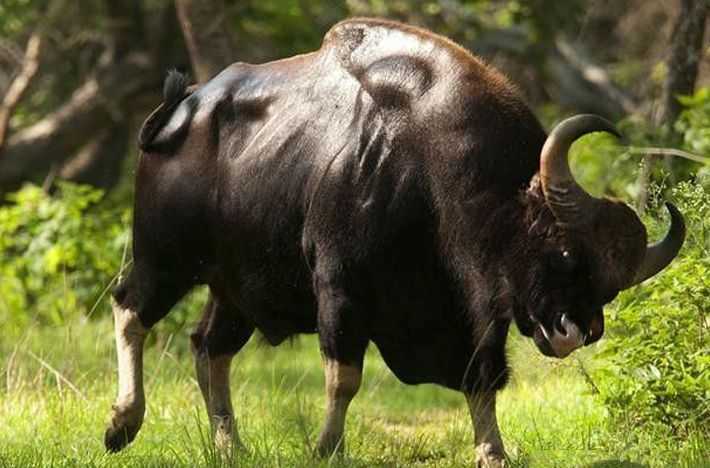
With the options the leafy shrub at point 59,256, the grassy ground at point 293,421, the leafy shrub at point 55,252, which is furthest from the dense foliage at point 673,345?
the leafy shrub at point 55,252

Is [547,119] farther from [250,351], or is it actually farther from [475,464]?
[475,464]

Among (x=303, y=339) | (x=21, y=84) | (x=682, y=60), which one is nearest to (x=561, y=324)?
(x=682, y=60)

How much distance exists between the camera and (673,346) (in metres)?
7.27

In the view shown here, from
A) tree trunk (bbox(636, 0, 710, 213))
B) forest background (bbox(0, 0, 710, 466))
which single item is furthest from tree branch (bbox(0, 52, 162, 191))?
tree trunk (bbox(636, 0, 710, 213))

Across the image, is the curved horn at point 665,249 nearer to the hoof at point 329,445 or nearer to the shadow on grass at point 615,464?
the shadow on grass at point 615,464

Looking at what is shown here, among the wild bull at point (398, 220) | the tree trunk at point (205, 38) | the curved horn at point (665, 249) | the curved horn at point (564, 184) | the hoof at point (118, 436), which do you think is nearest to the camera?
the curved horn at point (564, 184)

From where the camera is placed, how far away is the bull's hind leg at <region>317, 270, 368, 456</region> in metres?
6.83

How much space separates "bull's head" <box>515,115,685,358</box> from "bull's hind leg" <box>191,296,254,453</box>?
6.57ft

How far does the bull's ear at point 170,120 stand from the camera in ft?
26.0

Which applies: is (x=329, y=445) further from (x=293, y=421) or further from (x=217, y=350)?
(x=217, y=350)

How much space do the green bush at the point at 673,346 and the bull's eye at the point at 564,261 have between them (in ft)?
2.76

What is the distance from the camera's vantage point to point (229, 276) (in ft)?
25.2

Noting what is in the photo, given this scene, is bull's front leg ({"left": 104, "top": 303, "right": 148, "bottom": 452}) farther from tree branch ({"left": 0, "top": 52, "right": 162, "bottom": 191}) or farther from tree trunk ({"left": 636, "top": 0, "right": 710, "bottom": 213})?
tree branch ({"left": 0, "top": 52, "right": 162, "bottom": 191})

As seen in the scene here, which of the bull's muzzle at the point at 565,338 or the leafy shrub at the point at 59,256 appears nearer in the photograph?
the bull's muzzle at the point at 565,338
